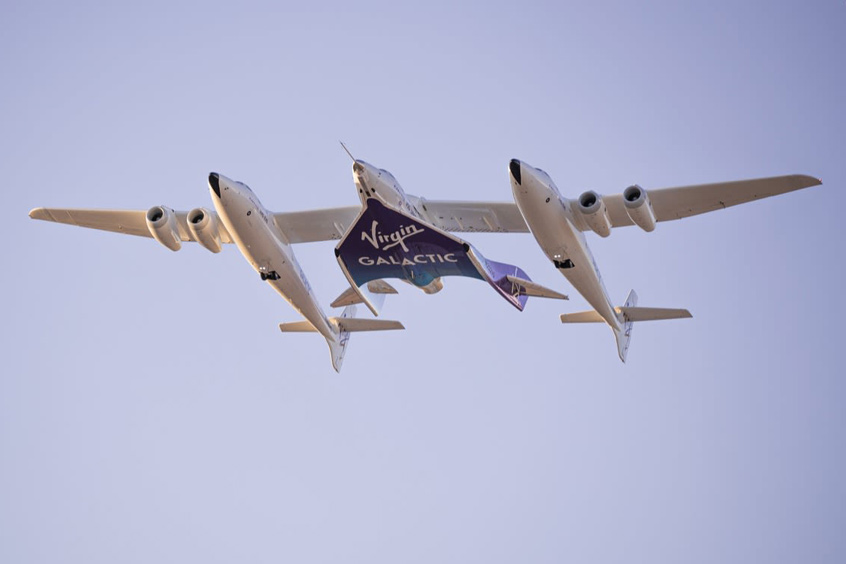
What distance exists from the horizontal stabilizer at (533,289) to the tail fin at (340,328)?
5.09 m

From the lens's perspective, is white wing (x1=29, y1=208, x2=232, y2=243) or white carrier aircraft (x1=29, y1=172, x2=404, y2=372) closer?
white carrier aircraft (x1=29, y1=172, x2=404, y2=372)

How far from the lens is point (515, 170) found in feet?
97.3

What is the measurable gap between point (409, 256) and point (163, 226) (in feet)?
22.6

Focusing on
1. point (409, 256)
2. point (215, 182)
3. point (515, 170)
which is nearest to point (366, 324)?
point (409, 256)

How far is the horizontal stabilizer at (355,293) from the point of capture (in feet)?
112

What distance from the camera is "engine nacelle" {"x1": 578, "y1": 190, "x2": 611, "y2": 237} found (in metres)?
30.9

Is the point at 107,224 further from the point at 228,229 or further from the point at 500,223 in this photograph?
the point at 500,223

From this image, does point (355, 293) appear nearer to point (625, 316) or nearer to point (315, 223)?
point (315, 223)

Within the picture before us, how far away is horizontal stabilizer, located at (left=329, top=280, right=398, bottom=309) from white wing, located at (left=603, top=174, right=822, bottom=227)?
22.0ft

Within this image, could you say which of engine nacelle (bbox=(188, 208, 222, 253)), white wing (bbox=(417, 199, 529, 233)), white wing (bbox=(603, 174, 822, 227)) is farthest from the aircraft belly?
engine nacelle (bbox=(188, 208, 222, 253))

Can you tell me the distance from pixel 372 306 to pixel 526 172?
6.81 metres

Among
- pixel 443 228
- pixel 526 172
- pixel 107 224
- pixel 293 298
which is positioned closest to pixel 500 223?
pixel 443 228

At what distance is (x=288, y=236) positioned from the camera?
3475cm

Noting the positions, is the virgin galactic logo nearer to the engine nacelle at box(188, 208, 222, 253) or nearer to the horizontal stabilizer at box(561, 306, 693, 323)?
the engine nacelle at box(188, 208, 222, 253)
